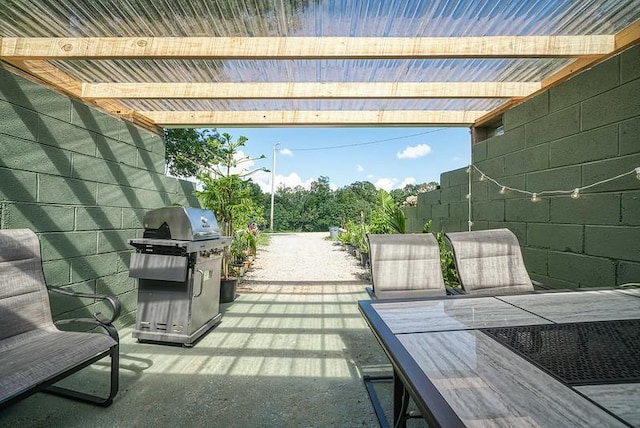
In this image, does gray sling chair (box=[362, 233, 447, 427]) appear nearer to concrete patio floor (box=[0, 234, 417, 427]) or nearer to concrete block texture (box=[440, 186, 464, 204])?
concrete patio floor (box=[0, 234, 417, 427])

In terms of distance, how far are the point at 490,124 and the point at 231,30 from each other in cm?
361

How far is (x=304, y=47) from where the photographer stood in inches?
92.6

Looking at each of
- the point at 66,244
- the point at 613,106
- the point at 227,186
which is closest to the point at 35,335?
the point at 66,244

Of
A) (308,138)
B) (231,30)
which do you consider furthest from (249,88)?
(308,138)

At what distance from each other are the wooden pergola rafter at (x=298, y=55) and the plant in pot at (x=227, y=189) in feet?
4.05

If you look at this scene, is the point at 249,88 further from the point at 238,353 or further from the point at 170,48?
the point at 238,353

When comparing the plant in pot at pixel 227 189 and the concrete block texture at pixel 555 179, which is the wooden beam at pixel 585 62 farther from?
the plant in pot at pixel 227 189

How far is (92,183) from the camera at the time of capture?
10.00 ft

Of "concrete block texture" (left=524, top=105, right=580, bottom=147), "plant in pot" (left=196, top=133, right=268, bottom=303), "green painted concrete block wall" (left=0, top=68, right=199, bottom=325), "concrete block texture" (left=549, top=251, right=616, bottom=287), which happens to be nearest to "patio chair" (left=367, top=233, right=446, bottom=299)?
"concrete block texture" (left=549, top=251, right=616, bottom=287)

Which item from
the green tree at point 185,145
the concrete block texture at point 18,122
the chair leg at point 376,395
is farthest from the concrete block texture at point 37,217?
the green tree at point 185,145

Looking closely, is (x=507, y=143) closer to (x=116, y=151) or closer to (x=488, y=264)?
(x=488, y=264)

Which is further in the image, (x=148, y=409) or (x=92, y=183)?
(x=92, y=183)

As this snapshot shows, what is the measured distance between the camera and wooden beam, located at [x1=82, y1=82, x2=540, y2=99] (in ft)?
10.5

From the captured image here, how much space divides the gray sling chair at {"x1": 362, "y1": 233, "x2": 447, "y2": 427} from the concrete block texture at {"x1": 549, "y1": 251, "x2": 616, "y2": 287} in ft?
4.18
